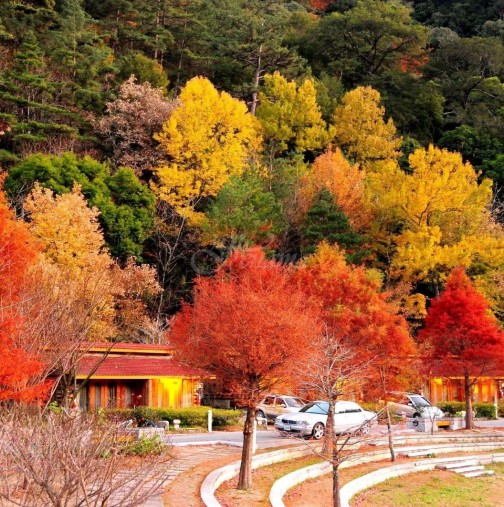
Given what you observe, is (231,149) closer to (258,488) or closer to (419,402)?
(419,402)

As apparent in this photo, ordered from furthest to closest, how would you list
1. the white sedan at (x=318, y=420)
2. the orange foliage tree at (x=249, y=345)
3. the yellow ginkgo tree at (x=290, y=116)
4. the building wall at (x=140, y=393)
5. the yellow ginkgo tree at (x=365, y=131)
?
the yellow ginkgo tree at (x=290, y=116), the yellow ginkgo tree at (x=365, y=131), the building wall at (x=140, y=393), the white sedan at (x=318, y=420), the orange foliage tree at (x=249, y=345)

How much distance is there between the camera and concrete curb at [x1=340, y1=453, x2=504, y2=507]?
22.2 meters

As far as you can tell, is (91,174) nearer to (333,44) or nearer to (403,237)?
(403,237)

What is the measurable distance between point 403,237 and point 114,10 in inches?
1525

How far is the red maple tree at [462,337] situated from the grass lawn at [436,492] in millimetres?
7704

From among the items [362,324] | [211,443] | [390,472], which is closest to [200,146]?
[362,324]

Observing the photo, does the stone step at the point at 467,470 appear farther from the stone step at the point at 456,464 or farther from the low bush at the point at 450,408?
the low bush at the point at 450,408

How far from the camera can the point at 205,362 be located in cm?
2012

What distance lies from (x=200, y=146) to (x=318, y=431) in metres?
27.8

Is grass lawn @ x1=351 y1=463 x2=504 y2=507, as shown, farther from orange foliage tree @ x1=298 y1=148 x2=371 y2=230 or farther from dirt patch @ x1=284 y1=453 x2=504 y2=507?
orange foliage tree @ x1=298 y1=148 x2=371 y2=230

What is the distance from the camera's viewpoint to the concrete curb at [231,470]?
54.9 ft

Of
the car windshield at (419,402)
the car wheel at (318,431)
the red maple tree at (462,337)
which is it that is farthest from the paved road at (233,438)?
the car windshield at (419,402)

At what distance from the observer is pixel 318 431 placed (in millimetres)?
28266

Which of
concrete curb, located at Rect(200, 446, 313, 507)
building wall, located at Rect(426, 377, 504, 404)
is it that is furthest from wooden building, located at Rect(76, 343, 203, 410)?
building wall, located at Rect(426, 377, 504, 404)
